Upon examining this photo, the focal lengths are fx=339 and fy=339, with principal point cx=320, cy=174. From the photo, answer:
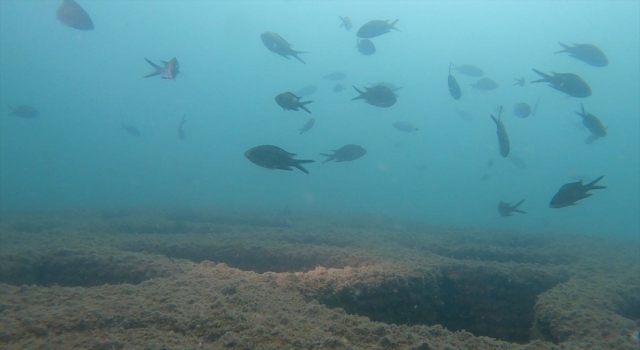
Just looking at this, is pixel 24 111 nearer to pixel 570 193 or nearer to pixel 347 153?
pixel 347 153

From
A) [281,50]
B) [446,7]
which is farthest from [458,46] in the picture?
[281,50]

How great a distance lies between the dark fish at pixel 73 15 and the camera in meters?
7.61

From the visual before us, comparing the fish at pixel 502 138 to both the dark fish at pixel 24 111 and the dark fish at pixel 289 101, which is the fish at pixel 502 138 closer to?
the dark fish at pixel 289 101

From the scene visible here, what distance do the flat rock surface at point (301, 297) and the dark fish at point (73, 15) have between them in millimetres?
4848

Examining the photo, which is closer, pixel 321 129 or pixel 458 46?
pixel 458 46

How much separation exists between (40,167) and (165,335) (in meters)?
122

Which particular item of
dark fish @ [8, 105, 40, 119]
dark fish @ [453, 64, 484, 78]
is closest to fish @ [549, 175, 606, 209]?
dark fish @ [453, 64, 484, 78]

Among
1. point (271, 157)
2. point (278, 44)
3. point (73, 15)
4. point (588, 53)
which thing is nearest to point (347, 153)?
point (278, 44)

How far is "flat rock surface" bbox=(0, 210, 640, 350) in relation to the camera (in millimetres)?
3088

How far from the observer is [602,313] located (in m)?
4.40

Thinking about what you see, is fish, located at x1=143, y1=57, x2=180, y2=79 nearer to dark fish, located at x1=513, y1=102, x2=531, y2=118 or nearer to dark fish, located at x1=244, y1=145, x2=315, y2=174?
dark fish, located at x1=244, y1=145, x2=315, y2=174

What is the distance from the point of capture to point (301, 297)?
4.20 m

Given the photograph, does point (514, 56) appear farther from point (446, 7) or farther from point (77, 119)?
point (77, 119)

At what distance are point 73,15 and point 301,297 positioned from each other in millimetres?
8184
